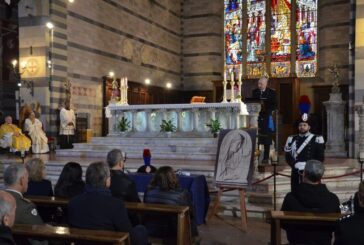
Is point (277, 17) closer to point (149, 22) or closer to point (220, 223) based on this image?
point (149, 22)

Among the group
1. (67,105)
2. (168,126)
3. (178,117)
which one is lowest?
(168,126)

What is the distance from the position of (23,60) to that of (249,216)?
10.9 m

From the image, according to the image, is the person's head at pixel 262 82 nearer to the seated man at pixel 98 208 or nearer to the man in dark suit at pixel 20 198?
the seated man at pixel 98 208

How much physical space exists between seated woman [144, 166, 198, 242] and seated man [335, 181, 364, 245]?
1.91 m

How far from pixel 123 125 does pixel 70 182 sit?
9.26 metres

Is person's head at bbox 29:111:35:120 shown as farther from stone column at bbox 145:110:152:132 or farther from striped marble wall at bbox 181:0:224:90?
striped marble wall at bbox 181:0:224:90

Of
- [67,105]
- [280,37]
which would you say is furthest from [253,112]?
[280,37]

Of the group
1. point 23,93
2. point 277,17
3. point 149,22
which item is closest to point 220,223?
point 23,93

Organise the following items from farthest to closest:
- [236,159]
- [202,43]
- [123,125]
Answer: [202,43]
[123,125]
[236,159]

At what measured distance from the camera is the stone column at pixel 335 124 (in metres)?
14.9

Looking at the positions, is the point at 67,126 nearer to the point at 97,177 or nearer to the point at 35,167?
the point at 35,167

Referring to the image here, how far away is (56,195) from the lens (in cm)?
470

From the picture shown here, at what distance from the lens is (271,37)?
2192cm

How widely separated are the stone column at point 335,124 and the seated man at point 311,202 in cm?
1147
